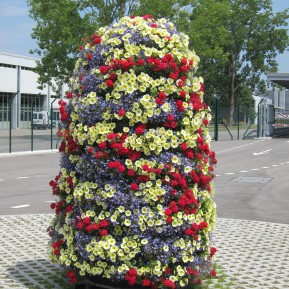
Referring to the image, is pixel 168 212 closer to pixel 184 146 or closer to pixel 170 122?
pixel 184 146

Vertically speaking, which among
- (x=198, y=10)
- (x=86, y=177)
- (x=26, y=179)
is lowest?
(x=26, y=179)

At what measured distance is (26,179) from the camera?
57.6 ft

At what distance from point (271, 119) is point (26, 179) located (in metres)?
Answer: 31.0

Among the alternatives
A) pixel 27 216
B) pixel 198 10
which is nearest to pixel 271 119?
pixel 198 10

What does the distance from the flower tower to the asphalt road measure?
592cm

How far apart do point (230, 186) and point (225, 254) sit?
7.93 metres

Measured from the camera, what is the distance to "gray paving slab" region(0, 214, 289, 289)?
6.57 m

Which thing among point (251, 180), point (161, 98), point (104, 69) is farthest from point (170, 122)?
point (251, 180)

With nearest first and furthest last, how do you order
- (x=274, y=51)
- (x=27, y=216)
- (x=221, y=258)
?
1. (x=221, y=258)
2. (x=27, y=216)
3. (x=274, y=51)

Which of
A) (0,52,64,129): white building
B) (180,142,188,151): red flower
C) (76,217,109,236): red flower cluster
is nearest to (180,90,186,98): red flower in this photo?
(180,142,188,151): red flower

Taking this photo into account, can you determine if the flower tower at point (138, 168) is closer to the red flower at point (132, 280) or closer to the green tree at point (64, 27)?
the red flower at point (132, 280)

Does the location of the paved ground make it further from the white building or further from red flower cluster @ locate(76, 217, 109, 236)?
the white building

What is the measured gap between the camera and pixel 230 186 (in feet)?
52.0

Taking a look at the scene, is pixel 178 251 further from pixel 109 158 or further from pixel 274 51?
pixel 274 51
